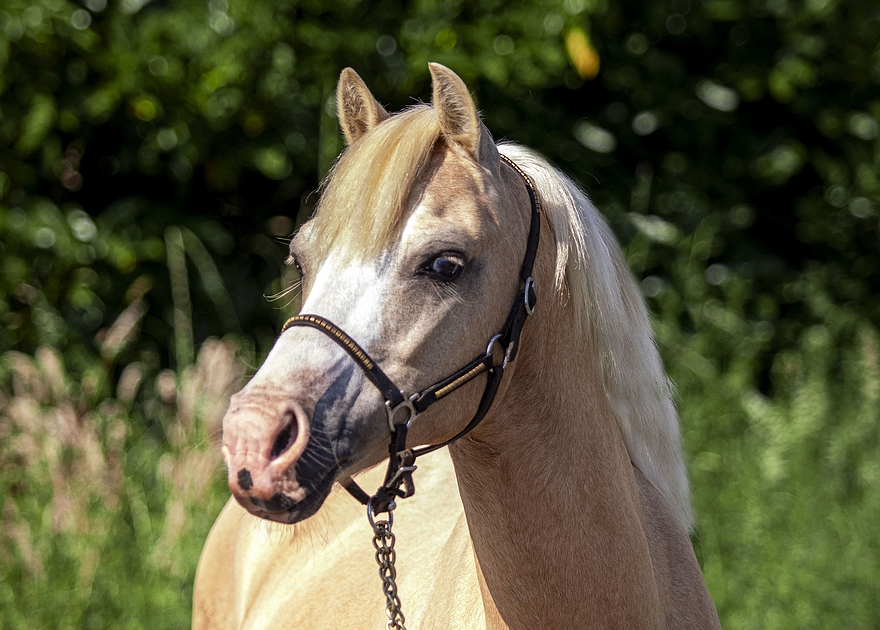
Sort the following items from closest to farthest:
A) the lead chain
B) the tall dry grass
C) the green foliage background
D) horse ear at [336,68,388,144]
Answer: the lead chain, horse ear at [336,68,388,144], the tall dry grass, the green foliage background

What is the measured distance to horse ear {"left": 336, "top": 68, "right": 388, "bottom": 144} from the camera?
168 cm

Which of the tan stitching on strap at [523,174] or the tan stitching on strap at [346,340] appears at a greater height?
the tan stitching on strap at [523,174]

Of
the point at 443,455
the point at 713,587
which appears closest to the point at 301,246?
the point at 443,455

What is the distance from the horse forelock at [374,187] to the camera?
1.38m

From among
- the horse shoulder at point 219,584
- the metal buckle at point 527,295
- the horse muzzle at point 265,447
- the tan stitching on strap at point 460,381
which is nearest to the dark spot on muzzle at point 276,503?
the horse muzzle at point 265,447

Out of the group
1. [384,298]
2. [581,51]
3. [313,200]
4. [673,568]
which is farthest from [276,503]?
[313,200]

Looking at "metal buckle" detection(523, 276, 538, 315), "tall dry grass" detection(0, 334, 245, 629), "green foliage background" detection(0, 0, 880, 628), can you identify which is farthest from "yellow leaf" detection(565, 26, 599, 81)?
"metal buckle" detection(523, 276, 538, 315)

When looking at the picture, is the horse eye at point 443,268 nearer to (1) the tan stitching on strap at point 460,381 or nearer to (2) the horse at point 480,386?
(2) the horse at point 480,386

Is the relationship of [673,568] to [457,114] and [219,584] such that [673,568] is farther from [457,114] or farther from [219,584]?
[219,584]

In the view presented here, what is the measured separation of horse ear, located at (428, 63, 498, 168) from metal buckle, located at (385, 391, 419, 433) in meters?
0.43

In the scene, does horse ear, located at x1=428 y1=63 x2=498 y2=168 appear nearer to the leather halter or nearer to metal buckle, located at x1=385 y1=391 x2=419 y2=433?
the leather halter

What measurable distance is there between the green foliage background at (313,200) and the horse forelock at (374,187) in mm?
2181

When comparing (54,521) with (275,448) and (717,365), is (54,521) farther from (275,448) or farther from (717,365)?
(717,365)

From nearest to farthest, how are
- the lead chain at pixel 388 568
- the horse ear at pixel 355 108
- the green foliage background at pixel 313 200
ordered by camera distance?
the lead chain at pixel 388 568, the horse ear at pixel 355 108, the green foliage background at pixel 313 200
